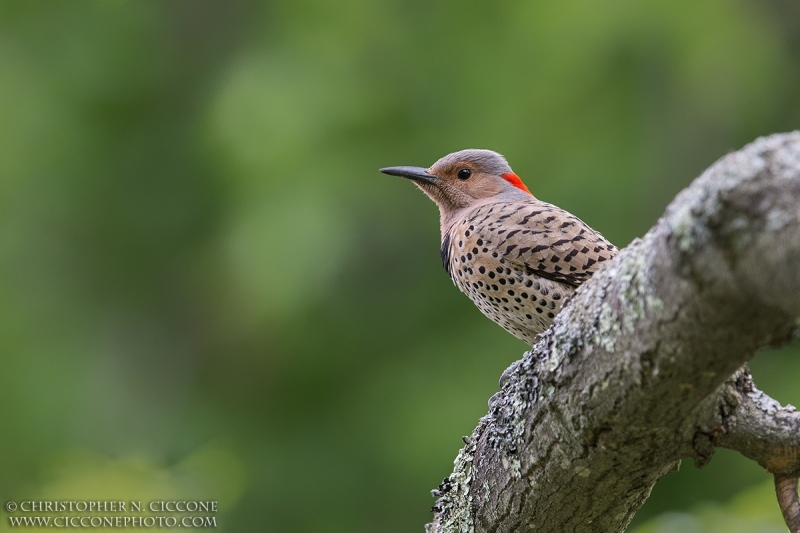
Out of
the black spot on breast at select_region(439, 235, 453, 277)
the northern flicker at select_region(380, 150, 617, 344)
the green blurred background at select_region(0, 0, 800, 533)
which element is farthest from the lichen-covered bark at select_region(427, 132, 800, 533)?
the green blurred background at select_region(0, 0, 800, 533)

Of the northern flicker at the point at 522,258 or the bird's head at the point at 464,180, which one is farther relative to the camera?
the bird's head at the point at 464,180

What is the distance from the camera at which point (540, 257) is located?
11.0ft

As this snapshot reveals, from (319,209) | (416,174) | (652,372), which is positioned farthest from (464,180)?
(652,372)

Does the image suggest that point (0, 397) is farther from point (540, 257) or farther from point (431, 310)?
point (540, 257)

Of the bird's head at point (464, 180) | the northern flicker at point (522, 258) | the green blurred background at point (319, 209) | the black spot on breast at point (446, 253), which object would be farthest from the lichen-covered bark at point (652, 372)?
the green blurred background at point (319, 209)

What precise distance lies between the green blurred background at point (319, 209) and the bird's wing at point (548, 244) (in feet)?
8.08

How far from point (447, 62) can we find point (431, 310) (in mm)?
1914

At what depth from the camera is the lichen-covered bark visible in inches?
53.1

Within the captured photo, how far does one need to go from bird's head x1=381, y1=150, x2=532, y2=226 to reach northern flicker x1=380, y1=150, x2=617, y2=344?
0.88ft

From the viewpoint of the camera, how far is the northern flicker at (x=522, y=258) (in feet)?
10.9

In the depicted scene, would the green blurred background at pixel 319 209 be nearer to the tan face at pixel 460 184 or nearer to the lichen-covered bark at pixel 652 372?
the tan face at pixel 460 184

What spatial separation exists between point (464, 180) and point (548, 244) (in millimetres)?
1098

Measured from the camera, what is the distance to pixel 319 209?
612cm

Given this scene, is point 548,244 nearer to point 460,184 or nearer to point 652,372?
point 460,184
